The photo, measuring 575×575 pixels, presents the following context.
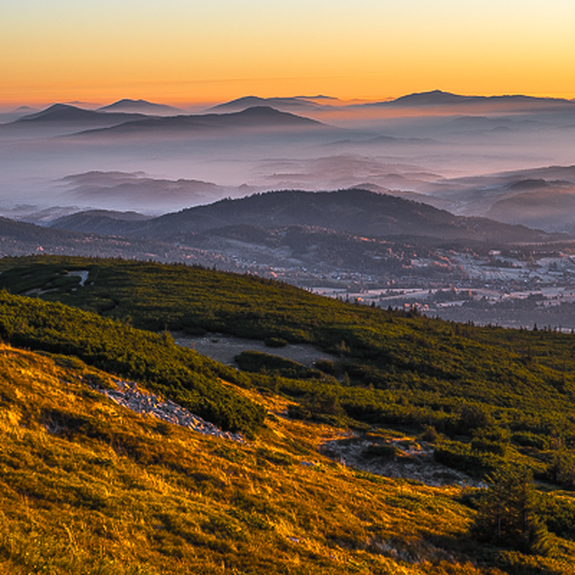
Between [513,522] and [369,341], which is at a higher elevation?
[513,522]

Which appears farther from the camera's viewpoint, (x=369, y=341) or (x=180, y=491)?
(x=369, y=341)

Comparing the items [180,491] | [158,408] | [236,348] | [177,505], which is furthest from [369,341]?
[177,505]

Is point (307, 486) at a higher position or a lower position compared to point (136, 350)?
lower

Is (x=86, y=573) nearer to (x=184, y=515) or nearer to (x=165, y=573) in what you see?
(x=165, y=573)

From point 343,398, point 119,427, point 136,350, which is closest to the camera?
point 119,427

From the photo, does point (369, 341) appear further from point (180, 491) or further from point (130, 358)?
point (180, 491)

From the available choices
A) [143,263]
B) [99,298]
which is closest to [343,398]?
[99,298]

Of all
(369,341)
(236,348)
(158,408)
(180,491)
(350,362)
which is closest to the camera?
(180,491)

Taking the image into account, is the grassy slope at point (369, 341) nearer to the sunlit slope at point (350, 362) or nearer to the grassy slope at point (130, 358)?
the sunlit slope at point (350, 362)
